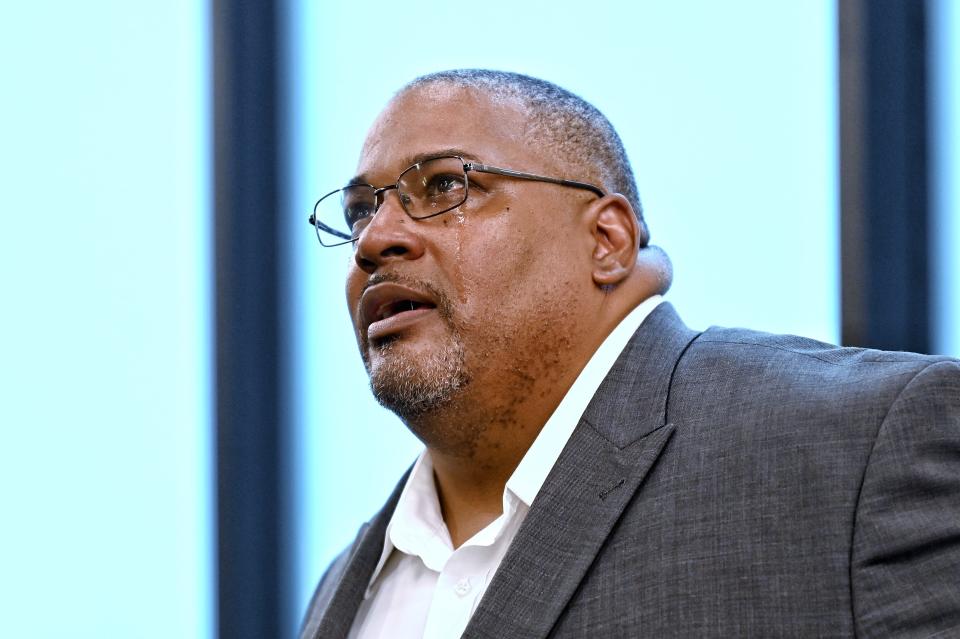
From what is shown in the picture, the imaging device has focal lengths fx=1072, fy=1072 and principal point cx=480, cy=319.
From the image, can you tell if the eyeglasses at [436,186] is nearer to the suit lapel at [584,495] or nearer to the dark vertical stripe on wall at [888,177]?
the suit lapel at [584,495]

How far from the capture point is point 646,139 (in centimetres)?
214

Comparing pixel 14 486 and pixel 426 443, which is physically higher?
pixel 426 443

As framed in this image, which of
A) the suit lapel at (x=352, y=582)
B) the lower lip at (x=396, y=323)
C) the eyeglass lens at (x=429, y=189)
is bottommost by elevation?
the suit lapel at (x=352, y=582)

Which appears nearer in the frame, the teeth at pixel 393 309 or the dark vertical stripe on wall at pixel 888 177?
the teeth at pixel 393 309

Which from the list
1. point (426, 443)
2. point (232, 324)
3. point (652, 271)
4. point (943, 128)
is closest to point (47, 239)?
point (232, 324)

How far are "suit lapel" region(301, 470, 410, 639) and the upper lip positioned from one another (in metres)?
0.33

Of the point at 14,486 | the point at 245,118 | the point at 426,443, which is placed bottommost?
the point at 14,486

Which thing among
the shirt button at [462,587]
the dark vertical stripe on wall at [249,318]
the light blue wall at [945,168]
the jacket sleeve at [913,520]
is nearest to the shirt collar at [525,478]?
the shirt button at [462,587]

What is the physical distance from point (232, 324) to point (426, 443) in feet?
3.48

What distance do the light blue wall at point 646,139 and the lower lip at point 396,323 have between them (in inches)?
30.4

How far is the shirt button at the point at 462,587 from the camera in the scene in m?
1.40

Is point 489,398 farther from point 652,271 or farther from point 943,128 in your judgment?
point 943,128

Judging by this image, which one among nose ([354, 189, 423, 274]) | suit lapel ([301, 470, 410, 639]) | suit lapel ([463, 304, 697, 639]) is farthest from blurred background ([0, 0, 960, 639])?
suit lapel ([463, 304, 697, 639])

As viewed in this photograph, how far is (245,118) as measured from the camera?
2502 mm
